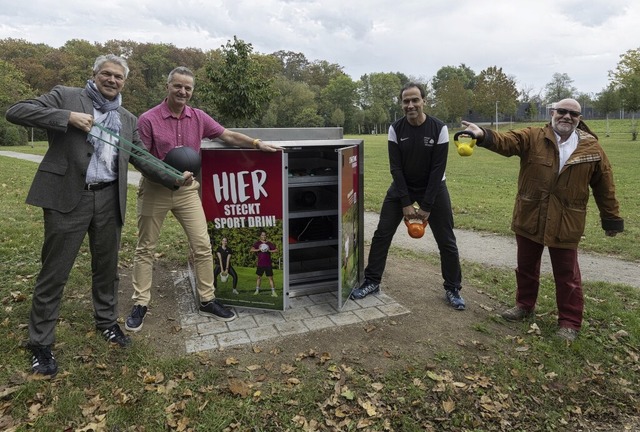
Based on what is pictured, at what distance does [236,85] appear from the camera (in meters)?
11.7

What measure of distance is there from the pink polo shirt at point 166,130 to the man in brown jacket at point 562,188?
249 cm

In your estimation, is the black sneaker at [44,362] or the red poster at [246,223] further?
the red poster at [246,223]

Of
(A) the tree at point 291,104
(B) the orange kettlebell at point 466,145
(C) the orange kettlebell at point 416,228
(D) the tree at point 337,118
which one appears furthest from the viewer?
(D) the tree at point 337,118

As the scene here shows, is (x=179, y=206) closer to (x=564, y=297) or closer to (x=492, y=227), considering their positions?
(x=564, y=297)

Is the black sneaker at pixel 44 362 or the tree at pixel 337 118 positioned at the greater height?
the tree at pixel 337 118

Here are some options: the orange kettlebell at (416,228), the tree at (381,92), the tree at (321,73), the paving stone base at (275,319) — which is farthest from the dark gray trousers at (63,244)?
the tree at (321,73)

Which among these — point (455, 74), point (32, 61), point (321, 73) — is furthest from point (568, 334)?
point (455, 74)

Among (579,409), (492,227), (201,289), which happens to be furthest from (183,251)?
(492,227)

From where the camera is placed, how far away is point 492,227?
9156mm

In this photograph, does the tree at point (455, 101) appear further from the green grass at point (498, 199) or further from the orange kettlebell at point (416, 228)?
the orange kettlebell at point (416, 228)

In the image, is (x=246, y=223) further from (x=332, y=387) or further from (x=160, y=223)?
(x=332, y=387)

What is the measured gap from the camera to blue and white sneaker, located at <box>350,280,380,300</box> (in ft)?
16.5

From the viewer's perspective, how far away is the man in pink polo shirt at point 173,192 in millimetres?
4023

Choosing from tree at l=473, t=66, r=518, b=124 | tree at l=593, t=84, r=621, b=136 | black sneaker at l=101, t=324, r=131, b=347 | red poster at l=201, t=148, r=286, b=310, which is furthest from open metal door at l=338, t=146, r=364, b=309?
tree at l=473, t=66, r=518, b=124
